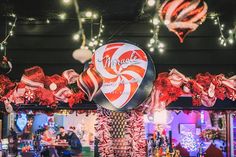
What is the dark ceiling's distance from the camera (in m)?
7.48

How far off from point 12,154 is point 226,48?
21.0ft

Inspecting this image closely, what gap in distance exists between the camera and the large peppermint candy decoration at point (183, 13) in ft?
13.7

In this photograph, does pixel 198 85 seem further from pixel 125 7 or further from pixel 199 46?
pixel 125 7

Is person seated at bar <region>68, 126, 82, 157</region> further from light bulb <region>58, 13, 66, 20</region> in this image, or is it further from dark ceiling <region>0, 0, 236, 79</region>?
light bulb <region>58, 13, 66, 20</region>

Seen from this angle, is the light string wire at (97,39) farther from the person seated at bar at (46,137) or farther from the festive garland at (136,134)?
the person seated at bar at (46,137)

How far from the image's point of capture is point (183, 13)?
4.18 meters

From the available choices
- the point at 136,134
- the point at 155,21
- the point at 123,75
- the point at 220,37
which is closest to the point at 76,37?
the point at 123,75

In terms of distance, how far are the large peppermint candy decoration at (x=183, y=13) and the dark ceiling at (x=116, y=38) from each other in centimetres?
307

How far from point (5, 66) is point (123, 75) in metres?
2.19

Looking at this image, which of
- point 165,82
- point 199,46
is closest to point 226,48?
point 199,46

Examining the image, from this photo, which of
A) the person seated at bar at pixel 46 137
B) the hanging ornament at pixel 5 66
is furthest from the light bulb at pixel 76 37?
the person seated at bar at pixel 46 137

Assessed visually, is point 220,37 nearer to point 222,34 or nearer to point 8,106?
point 222,34

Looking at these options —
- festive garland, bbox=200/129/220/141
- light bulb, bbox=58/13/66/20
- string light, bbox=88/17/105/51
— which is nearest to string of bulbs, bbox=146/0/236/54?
string light, bbox=88/17/105/51

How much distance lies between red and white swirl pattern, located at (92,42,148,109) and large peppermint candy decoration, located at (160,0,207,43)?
2517mm
